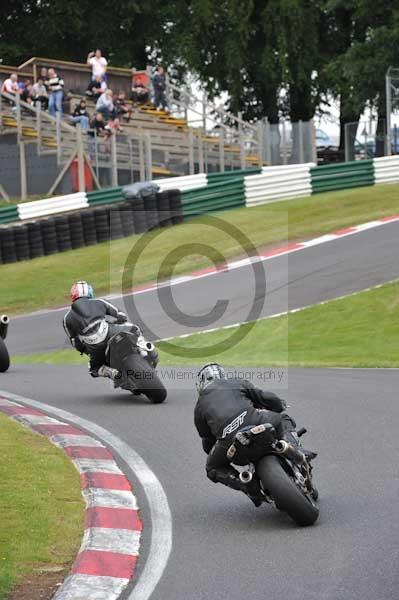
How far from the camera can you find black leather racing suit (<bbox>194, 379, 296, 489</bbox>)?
7.43m

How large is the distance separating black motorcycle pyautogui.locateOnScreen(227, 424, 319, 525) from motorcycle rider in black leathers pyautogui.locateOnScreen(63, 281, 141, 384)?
17.3ft

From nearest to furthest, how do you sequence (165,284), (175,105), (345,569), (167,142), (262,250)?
(345,569), (165,284), (262,250), (167,142), (175,105)

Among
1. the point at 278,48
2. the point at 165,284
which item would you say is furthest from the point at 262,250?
the point at 278,48

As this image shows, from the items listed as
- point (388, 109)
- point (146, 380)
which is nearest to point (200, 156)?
point (388, 109)

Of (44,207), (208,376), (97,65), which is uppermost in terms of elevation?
(97,65)

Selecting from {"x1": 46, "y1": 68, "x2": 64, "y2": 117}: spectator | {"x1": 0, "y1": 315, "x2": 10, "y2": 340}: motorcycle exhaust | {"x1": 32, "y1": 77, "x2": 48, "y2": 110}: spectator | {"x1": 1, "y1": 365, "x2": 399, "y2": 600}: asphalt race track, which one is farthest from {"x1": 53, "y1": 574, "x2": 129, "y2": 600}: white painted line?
{"x1": 32, "y1": 77, "x2": 48, "y2": 110}: spectator

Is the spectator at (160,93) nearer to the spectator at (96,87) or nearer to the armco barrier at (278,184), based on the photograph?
the spectator at (96,87)

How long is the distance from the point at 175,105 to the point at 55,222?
10.5 m

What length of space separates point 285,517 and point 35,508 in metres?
1.67

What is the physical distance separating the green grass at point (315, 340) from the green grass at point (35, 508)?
6.38 meters

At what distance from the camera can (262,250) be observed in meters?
24.8

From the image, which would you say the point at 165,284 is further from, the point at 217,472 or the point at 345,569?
the point at 345,569

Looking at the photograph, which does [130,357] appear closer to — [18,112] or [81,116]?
[81,116]

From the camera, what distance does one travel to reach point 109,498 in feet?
26.4
